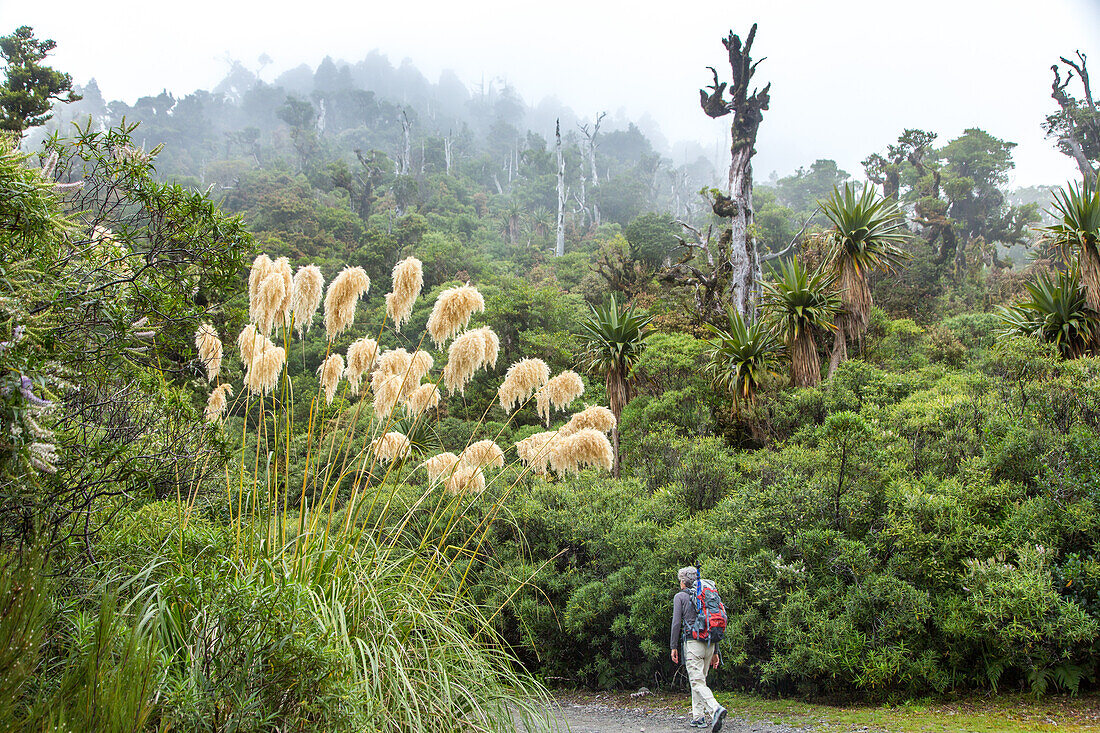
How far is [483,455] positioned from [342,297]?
1.92 m

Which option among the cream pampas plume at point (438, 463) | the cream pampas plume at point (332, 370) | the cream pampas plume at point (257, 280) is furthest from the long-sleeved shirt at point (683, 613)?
the cream pampas plume at point (257, 280)

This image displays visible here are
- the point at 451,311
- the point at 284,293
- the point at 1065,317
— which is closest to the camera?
the point at 284,293

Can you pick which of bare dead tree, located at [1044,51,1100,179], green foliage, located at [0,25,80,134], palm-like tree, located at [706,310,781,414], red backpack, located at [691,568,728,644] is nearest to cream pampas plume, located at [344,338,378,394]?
red backpack, located at [691,568,728,644]

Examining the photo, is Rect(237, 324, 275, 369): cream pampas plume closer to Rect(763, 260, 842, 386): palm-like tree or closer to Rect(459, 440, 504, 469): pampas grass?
Rect(459, 440, 504, 469): pampas grass

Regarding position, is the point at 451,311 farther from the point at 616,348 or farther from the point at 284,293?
the point at 616,348

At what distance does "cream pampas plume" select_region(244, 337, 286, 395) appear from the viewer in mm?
4230

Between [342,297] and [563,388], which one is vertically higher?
[342,297]

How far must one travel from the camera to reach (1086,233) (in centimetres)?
932

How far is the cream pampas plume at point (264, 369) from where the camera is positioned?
4230 millimetres

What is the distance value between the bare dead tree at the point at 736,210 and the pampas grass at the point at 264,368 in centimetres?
1573

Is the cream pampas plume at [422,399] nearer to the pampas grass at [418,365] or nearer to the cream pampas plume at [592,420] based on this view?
the pampas grass at [418,365]

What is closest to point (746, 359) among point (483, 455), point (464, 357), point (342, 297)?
point (483, 455)

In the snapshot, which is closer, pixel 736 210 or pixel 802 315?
pixel 802 315

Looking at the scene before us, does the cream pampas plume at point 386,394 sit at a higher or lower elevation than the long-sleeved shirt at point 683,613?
higher
